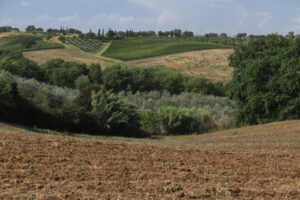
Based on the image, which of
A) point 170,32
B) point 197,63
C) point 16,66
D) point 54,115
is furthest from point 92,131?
point 170,32

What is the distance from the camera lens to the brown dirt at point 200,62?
8744 cm

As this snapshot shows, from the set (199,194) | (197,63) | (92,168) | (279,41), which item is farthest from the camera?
(197,63)

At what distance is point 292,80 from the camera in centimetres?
3219

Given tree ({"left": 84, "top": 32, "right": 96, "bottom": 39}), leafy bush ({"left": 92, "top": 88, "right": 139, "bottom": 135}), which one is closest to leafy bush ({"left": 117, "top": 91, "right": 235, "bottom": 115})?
leafy bush ({"left": 92, "top": 88, "right": 139, "bottom": 135})

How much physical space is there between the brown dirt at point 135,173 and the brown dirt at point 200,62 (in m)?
71.6

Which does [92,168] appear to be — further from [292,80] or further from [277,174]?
[292,80]

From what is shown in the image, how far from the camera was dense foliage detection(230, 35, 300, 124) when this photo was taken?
32.7m

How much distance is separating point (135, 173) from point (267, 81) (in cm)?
2993

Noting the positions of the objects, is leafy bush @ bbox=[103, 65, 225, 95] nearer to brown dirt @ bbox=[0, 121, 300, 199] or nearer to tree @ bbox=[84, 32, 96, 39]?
brown dirt @ bbox=[0, 121, 300, 199]

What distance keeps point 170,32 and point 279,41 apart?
151350 mm

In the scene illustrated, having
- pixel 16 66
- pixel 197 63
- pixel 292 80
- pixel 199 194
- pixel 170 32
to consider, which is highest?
pixel 170 32

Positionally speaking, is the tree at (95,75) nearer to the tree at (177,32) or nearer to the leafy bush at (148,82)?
the leafy bush at (148,82)

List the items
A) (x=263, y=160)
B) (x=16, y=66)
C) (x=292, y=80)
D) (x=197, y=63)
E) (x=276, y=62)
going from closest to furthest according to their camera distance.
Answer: (x=263, y=160)
(x=292, y=80)
(x=276, y=62)
(x=16, y=66)
(x=197, y=63)

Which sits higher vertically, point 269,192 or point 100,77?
point 100,77
